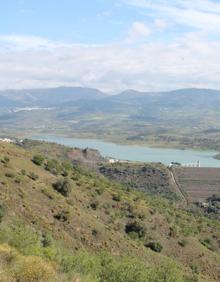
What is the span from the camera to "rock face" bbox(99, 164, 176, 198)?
4336 inches

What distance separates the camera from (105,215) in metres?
41.1

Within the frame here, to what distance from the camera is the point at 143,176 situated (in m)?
118

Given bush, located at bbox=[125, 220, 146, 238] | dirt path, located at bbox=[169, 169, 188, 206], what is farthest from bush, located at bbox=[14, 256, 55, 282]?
dirt path, located at bbox=[169, 169, 188, 206]

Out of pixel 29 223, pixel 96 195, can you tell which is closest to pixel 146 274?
pixel 29 223

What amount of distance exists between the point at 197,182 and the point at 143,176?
653 inches

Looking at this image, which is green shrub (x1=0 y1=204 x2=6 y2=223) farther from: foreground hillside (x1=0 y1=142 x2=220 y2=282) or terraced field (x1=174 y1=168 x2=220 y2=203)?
terraced field (x1=174 y1=168 x2=220 y2=203)

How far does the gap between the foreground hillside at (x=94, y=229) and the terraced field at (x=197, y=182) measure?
58.4 metres

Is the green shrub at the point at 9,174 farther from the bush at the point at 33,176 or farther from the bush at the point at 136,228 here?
the bush at the point at 136,228

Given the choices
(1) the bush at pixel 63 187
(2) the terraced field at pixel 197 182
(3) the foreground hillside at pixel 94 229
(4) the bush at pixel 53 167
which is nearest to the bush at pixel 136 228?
(3) the foreground hillside at pixel 94 229

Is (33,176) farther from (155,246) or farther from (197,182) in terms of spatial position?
(197,182)

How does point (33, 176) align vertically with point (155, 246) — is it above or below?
above

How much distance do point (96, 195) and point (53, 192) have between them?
6170 mm

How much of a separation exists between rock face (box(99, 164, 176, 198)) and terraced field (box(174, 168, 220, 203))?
13.2 feet

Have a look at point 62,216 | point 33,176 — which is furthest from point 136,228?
point 33,176
